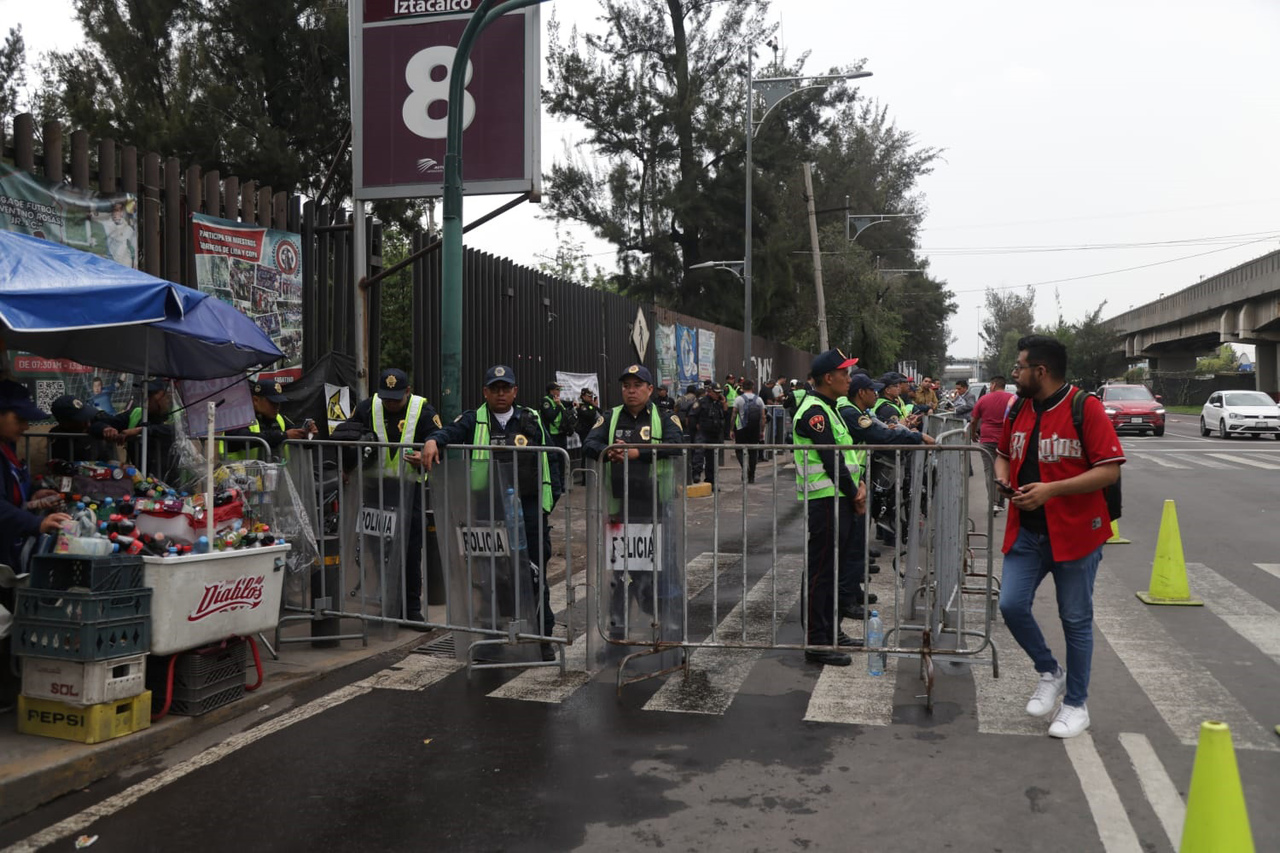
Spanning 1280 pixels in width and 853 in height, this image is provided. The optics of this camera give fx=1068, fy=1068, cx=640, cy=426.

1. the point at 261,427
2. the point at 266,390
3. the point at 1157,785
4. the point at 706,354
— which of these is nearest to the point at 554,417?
the point at 261,427

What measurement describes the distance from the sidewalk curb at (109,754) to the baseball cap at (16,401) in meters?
1.84

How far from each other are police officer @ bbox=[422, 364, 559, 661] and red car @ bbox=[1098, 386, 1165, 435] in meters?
29.8

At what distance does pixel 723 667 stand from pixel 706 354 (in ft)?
73.9

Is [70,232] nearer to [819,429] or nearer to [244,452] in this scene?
[244,452]

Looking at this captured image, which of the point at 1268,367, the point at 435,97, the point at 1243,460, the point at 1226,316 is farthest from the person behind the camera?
the point at 1268,367

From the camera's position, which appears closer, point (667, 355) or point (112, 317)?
point (112, 317)

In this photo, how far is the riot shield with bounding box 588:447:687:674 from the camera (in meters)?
6.48

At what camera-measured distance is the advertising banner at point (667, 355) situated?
24.1m

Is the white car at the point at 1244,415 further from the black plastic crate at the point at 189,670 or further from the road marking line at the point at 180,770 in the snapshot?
the black plastic crate at the point at 189,670

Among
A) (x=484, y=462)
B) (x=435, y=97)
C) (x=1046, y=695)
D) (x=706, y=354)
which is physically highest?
(x=435, y=97)

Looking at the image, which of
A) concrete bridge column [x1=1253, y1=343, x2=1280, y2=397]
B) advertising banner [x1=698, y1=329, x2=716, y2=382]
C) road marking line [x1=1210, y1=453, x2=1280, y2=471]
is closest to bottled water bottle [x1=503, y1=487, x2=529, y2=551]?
road marking line [x1=1210, y1=453, x2=1280, y2=471]

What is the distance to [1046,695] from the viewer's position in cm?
569

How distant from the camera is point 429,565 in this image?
7949 millimetres

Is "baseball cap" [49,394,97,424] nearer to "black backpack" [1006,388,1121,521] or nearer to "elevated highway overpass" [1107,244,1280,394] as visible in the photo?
"black backpack" [1006,388,1121,521]
